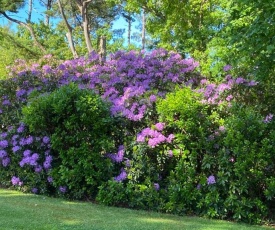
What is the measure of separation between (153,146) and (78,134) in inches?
52.9

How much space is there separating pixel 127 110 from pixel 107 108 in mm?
363

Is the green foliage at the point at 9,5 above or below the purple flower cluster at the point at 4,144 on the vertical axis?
above

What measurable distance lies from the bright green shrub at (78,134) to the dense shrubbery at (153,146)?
2cm

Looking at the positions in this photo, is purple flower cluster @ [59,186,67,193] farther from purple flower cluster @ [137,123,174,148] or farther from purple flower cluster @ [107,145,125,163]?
purple flower cluster @ [137,123,174,148]

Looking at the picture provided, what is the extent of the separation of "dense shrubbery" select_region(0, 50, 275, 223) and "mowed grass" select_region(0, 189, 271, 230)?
1.32 feet

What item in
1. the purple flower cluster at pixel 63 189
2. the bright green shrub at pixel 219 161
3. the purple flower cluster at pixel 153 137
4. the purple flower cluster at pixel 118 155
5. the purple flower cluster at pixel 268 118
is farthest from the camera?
the purple flower cluster at pixel 63 189

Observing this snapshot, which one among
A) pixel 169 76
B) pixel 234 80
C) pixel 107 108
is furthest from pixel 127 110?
pixel 234 80

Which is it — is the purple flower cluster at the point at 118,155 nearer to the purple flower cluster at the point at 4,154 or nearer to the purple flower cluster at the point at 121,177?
the purple flower cluster at the point at 121,177

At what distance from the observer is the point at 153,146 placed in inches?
239

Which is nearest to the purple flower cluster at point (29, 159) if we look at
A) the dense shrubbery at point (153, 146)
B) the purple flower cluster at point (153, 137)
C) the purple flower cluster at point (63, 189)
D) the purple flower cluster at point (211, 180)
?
the dense shrubbery at point (153, 146)

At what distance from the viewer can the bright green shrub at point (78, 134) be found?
6414 millimetres

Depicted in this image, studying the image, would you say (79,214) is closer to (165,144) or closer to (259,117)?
(165,144)

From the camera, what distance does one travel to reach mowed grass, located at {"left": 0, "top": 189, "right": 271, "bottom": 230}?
4297 mm

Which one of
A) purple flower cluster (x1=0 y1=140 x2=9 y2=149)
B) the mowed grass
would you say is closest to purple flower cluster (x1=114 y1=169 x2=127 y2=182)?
the mowed grass
